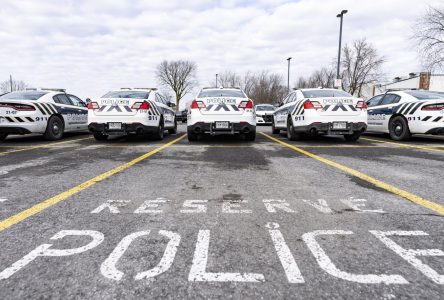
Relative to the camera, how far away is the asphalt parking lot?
5.09 ft

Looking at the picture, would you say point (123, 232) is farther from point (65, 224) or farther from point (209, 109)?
point (209, 109)

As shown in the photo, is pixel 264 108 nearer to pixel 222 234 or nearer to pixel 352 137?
pixel 352 137

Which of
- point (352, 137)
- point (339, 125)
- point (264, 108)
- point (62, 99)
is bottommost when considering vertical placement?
point (352, 137)

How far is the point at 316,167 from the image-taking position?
4785 mm

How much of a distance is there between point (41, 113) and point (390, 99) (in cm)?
995

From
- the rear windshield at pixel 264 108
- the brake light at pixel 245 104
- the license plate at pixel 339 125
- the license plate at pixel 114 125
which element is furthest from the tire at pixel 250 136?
the rear windshield at pixel 264 108

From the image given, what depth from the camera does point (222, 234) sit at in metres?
2.18

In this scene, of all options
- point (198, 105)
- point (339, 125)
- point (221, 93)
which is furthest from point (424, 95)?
point (198, 105)

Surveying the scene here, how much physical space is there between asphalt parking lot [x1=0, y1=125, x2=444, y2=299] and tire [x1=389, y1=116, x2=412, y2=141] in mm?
4870

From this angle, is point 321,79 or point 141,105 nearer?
point 141,105

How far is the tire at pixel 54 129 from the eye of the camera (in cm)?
909

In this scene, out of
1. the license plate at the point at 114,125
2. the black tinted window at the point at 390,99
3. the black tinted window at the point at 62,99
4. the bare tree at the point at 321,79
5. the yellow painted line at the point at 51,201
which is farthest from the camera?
the bare tree at the point at 321,79

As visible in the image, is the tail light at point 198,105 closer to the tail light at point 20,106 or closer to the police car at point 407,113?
the tail light at point 20,106

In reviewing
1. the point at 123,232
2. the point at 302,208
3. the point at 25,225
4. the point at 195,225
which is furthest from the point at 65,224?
the point at 302,208
